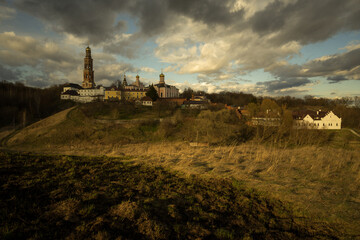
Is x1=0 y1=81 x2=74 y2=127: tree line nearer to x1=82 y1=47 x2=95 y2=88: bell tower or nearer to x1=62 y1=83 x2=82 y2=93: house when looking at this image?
x1=62 y1=83 x2=82 y2=93: house

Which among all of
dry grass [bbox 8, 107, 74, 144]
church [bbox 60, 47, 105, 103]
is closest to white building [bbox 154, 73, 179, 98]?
church [bbox 60, 47, 105, 103]

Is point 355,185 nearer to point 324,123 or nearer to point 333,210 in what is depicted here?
point 333,210

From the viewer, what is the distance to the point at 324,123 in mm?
42031

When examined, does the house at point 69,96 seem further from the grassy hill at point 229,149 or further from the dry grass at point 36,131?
the dry grass at point 36,131

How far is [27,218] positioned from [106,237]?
187 centimetres

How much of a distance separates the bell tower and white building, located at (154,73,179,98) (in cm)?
3271

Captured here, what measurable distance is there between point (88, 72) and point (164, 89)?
39.2 meters

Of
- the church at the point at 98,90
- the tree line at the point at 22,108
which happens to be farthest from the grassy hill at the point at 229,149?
the church at the point at 98,90

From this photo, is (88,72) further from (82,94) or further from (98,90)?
(98,90)

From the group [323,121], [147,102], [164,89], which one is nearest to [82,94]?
[164,89]

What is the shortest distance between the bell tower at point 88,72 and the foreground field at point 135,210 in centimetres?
8908

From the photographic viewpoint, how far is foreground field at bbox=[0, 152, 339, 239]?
3500 millimetres

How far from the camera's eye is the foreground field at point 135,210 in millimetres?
3500

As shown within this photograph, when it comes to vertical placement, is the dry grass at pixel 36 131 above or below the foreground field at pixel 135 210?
below
